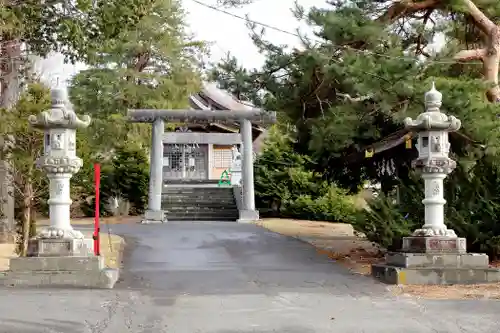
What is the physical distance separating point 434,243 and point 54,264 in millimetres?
6039

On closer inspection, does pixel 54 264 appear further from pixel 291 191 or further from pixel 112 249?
pixel 291 191

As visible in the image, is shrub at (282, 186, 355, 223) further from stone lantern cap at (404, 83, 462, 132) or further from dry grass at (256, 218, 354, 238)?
stone lantern cap at (404, 83, 462, 132)

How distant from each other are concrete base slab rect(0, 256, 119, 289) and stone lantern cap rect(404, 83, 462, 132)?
558 cm

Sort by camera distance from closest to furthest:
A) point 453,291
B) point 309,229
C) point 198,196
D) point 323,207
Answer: point 453,291 → point 309,229 → point 323,207 → point 198,196

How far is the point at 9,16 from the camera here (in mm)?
12867

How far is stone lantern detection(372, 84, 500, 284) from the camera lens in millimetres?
10805

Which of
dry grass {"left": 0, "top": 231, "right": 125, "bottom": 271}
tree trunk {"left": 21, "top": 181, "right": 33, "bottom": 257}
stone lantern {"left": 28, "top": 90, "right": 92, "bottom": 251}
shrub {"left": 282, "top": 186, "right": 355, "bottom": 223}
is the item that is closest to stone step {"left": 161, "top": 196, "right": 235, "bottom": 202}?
shrub {"left": 282, "top": 186, "right": 355, "bottom": 223}

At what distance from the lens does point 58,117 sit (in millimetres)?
10500

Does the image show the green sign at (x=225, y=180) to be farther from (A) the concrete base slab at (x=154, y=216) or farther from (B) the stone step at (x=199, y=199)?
(A) the concrete base slab at (x=154, y=216)

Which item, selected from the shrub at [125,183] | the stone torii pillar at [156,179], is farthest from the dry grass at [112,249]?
the shrub at [125,183]

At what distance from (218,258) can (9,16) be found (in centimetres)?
619

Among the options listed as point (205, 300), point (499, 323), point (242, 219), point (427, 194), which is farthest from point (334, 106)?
point (242, 219)

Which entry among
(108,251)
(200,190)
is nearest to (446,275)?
(108,251)

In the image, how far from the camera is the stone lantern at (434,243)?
10805mm
